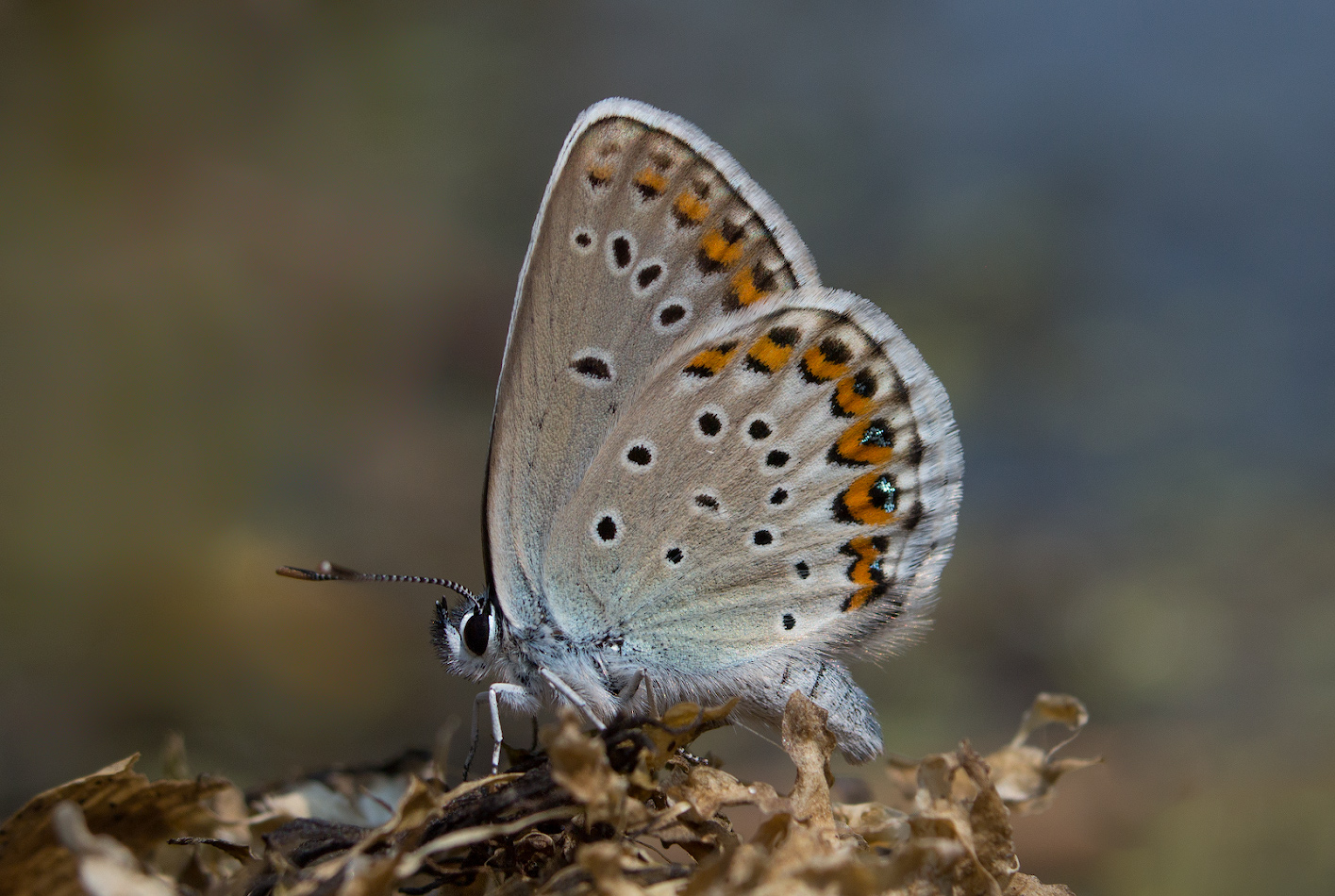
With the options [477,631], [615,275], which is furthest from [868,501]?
[477,631]

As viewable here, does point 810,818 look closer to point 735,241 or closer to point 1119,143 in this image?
point 735,241

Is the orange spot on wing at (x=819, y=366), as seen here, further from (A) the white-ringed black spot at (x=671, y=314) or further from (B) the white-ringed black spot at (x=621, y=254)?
(B) the white-ringed black spot at (x=621, y=254)

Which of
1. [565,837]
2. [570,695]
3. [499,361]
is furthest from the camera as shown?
[499,361]

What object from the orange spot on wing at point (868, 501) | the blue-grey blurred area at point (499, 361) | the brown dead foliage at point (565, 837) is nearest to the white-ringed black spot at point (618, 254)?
the orange spot on wing at point (868, 501)

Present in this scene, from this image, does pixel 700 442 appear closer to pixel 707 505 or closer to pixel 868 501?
pixel 707 505

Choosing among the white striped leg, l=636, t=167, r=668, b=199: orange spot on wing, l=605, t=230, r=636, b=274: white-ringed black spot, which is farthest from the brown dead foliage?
l=636, t=167, r=668, b=199: orange spot on wing

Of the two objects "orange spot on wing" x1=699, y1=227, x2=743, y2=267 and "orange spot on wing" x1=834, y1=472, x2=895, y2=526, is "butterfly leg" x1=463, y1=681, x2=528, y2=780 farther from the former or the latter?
"orange spot on wing" x1=699, y1=227, x2=743, y2=267
